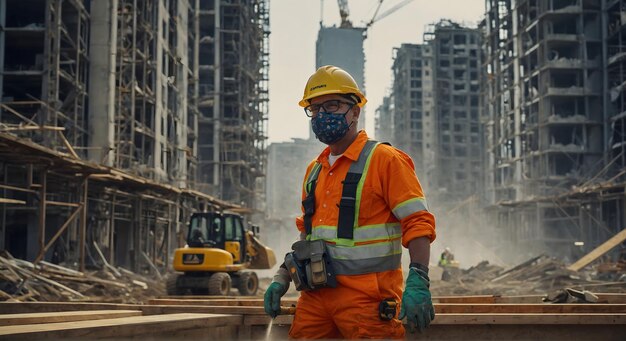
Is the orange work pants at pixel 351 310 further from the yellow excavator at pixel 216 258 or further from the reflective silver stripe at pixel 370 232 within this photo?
the yellow excavator at pixel 216 258

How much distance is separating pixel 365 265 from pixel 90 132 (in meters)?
28.9

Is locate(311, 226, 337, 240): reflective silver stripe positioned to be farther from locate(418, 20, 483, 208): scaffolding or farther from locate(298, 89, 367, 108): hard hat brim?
locate(418, 20, 483, 208): scaffolding

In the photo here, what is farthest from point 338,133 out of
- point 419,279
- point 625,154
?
point 625,154

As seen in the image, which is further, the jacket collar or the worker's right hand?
the worker's right hand

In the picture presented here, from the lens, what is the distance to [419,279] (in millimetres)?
4117

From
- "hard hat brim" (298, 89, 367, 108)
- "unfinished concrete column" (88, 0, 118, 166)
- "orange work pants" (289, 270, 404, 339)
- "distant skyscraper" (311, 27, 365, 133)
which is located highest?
"distant skyscraper" (311, 27, 365, 133)

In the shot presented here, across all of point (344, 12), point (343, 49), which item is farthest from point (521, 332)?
point (343, 49)

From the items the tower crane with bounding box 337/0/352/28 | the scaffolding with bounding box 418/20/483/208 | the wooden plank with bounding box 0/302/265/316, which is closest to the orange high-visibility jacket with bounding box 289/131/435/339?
the wooden plank with bounding box 0/302/265/316

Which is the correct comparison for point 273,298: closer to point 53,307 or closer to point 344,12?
point 53,307

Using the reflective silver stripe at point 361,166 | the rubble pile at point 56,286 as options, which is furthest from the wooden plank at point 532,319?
the rubble pile at point 56,286

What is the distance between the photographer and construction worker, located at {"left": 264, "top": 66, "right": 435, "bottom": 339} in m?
4.19

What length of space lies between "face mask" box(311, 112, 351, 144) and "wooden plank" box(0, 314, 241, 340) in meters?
1.81

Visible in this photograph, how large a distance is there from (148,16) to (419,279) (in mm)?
38090

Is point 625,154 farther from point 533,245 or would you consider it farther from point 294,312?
point 294,312
